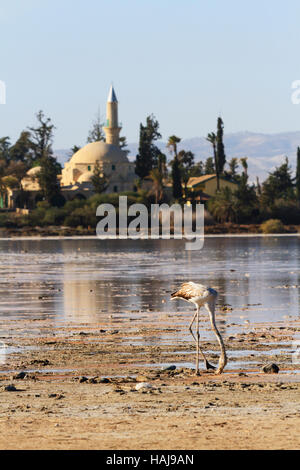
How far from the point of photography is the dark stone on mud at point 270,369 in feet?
45.8

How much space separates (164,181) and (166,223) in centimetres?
1155

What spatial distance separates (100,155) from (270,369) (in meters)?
131

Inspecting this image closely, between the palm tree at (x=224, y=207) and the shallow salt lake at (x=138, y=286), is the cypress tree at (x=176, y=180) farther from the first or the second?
the shallow salt lake at (x=138, y=286)

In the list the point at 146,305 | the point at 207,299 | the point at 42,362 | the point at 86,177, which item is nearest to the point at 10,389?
the point at 42,362

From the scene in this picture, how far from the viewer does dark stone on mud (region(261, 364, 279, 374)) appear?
45.8 ft

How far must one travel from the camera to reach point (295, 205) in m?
127

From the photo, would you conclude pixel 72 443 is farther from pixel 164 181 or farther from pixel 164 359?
pixel 164 181

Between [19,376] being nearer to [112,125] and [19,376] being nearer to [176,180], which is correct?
[176,180]

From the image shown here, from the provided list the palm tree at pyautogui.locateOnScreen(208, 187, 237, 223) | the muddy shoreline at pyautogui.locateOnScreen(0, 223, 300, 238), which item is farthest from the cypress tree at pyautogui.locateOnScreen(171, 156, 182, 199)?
the muddy shoreline at pyautogui.locateOnScreen(0, 223, 300, 238)

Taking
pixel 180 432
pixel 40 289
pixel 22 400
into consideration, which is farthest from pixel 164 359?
pixel 40 289

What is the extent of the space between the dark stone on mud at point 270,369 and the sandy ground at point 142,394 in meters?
0.11

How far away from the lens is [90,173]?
141 meters

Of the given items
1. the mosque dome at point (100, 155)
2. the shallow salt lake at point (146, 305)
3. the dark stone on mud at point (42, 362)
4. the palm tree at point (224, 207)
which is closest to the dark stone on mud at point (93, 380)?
the shallow salt lake at point (146, 305)

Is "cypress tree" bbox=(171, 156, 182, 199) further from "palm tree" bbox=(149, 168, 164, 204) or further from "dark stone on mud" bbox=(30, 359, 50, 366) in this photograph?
"dark stone on mud" bbox=(30, 359, 50, 366)
